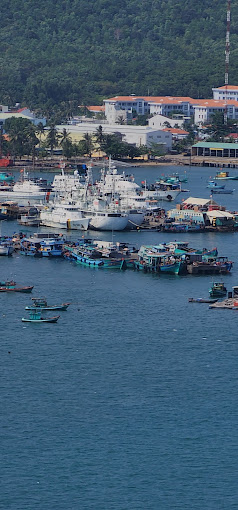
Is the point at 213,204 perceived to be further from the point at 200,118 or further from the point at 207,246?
the point at 200,118

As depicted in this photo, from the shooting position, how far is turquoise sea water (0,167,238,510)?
90.7 feet

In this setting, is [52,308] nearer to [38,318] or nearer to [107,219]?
[38,318]

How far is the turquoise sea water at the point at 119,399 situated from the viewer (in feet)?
90.7

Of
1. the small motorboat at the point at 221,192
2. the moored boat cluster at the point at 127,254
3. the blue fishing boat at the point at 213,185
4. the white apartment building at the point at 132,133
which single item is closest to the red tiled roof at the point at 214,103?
the white apartment building at the point at 132,133

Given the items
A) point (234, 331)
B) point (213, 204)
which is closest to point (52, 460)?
point (234, 331)

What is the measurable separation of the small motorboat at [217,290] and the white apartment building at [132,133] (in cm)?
5594

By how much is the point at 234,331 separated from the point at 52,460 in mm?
11708

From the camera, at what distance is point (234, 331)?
128 ft

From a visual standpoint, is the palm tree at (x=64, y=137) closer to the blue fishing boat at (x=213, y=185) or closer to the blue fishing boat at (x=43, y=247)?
the blue fishing boat at (x=213, y=185)

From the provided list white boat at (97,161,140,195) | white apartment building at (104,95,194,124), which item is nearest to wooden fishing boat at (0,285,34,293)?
white boat at (97,161,140,195)

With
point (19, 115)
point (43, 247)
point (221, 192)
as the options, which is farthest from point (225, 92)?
point (43, 247)

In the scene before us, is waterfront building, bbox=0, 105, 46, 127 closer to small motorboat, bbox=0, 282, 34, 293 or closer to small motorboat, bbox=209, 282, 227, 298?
small motorboat, bbox=0, 282, 34, 293

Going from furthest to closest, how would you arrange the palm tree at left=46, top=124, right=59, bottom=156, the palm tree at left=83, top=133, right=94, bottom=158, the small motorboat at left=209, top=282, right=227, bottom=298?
the palm tree at left=46, top=124, right=59, bottom=156 → the palm tree at left=83, top=133, right=94, bottom=158 → the small motorboat at left=209, top=282, right=227, bottom=298

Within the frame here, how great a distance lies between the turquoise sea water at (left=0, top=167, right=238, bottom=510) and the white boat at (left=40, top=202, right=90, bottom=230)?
11.5 m
